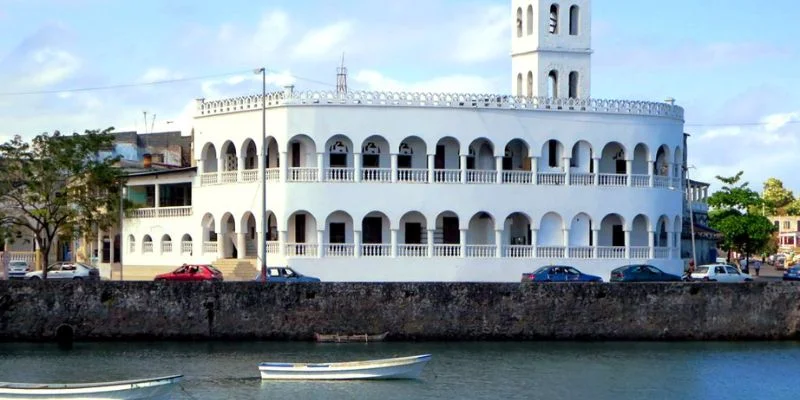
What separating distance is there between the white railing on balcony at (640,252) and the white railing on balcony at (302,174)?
14.2m

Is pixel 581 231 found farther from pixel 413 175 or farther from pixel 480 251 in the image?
pixel 413 175

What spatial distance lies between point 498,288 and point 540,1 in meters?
19.8

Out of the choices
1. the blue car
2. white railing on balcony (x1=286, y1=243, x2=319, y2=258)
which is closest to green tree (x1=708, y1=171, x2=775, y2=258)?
the blue car

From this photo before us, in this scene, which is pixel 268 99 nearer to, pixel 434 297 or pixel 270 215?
pixel 270 215

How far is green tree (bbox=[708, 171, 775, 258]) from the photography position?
86.2 m

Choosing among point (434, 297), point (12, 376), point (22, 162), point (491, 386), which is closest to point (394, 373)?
point (491, 386)

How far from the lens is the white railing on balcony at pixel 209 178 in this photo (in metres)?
63.6

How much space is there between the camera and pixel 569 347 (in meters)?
48.8

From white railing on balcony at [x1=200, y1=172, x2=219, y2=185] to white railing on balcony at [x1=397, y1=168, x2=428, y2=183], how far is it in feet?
27.4

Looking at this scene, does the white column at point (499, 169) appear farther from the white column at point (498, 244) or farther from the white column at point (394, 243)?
the white column at point (394, 243)

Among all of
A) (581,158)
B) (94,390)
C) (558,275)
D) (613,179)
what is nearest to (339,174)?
(558,275)

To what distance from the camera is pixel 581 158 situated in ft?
208

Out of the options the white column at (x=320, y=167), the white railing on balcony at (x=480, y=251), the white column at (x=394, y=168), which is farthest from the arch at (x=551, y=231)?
the white column at (x=320, y=167)

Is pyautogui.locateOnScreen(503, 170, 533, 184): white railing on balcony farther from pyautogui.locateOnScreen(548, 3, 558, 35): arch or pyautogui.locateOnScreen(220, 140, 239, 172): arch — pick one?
pyautogui.locateOnScreen(220, 140, 239, 172): arch
